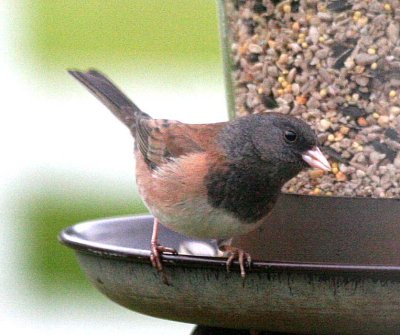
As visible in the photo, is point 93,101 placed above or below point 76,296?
above

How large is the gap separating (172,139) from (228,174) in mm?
295

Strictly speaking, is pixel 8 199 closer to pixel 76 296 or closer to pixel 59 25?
pixel 76 296

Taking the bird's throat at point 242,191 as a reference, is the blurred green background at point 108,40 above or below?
below

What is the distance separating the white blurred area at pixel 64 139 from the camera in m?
7.01

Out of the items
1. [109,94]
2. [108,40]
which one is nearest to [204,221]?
[109,94]

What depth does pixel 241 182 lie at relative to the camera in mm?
3281

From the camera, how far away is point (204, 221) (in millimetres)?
3186

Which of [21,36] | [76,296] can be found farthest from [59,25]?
[76,296]

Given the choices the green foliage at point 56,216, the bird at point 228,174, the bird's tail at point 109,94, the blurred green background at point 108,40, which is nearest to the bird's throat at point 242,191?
the bird at point 228,174

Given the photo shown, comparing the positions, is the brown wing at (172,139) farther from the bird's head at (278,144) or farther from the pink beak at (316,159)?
the pink beak at (316,159)

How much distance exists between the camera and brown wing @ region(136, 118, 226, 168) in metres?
3.39

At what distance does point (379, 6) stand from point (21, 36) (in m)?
5.46

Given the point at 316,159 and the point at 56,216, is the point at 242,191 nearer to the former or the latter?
the point at 316,159

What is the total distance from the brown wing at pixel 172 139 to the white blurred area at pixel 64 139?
348 cm
